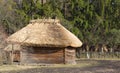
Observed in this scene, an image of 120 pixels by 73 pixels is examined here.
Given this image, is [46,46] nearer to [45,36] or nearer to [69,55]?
[45,36]

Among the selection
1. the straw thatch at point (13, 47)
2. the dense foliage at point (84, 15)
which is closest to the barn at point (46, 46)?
the straw thatch at point (13, 47)

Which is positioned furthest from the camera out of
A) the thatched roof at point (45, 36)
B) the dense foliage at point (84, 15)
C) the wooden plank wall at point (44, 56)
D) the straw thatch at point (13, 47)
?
the dense foliage at point (84, 15)

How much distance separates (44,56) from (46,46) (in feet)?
3.26

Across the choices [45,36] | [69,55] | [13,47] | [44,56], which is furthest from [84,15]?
[44,56]

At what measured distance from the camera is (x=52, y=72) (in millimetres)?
20172

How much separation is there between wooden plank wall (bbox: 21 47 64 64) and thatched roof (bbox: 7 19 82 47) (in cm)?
83

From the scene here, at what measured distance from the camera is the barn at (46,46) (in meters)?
27.7

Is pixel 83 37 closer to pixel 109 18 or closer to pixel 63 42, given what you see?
pixel 109 18

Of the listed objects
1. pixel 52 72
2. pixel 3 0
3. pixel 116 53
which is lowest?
pixel 116 53

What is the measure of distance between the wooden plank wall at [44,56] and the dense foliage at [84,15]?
1041cm

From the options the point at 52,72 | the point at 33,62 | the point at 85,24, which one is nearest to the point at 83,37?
the point at 85,24

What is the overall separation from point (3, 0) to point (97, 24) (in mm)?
10822

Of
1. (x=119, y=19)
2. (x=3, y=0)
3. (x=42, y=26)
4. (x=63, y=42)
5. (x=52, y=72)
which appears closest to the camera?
(x=52, y=72)

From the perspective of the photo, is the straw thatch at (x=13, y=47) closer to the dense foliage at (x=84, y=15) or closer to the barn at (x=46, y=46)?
the barn at (x=46, y=46)
